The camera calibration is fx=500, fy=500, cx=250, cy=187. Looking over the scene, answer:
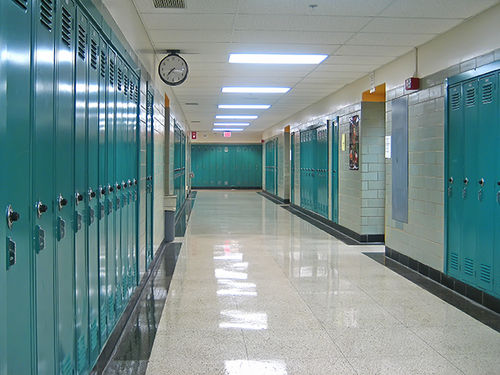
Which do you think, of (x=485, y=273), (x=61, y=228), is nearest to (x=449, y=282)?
(x=485, y=273)

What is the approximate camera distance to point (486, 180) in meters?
4.64

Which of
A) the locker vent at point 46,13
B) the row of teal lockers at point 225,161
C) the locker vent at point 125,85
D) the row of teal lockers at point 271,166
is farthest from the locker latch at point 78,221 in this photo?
the row of teal lockers at point 225,161

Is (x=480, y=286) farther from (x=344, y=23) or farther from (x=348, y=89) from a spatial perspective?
(x=348, y=89)

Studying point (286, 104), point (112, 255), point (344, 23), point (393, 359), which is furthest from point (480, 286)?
point (286, 104)

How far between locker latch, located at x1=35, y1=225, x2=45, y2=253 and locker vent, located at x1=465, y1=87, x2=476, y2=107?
4.29 meters

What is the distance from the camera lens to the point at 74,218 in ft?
8.05

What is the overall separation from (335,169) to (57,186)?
841 centimetres

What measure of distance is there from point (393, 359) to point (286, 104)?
9.66 metres

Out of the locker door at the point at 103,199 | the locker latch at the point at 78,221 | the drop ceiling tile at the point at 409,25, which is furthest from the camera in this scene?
the drop ceiling tile at the point at 409,25

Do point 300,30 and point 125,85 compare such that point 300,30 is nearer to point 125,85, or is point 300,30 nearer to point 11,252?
point 125,85

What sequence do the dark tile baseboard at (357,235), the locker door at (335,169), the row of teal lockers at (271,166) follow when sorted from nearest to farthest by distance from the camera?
1. the dark tile baseboard at (357,235)
2. the locker door at (335,169)
3. the row of teal lockers at (271,166)

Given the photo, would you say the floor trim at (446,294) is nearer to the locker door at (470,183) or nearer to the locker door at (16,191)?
the locker door at (470,183)

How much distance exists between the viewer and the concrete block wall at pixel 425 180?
566 centimetres

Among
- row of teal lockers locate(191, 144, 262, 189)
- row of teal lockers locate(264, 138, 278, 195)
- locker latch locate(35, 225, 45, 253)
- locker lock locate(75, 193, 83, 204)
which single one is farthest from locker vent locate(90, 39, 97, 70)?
row of teal lockers locate(191, 144, 262, 189)
